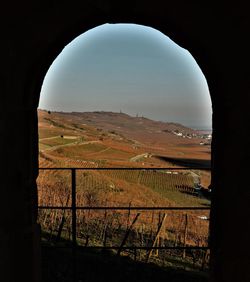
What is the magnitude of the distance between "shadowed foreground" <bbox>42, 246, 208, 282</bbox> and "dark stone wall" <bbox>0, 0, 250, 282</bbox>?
184 centimetres

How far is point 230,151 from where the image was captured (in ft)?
→ 9.46

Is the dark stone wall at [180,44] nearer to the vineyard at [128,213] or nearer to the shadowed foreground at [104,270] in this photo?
the vineyard at [128,213]

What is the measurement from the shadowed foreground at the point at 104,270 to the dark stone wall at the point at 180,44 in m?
1.84

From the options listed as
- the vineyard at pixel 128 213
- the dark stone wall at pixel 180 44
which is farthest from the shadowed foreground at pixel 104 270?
the dark stone wall at pixel 180 44

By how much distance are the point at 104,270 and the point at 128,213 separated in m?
2.16

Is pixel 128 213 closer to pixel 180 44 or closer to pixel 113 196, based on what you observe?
pixel 180 44

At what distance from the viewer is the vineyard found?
7598 mm

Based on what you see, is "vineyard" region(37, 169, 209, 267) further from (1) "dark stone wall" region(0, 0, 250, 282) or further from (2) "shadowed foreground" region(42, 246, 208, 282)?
(1) "dark stone wall" region(0, 0, 250, 282)

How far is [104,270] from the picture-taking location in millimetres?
5105

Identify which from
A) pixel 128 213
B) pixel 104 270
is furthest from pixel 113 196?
pixel 104 270

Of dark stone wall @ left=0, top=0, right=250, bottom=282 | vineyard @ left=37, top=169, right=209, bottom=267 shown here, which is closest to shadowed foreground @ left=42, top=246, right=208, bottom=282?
vineyard @ left=37, top=169, right=209, bottom=267

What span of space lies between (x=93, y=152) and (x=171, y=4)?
43.7 meters

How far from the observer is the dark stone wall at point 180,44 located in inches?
109

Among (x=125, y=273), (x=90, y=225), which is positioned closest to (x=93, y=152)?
(x=90, y=225)
